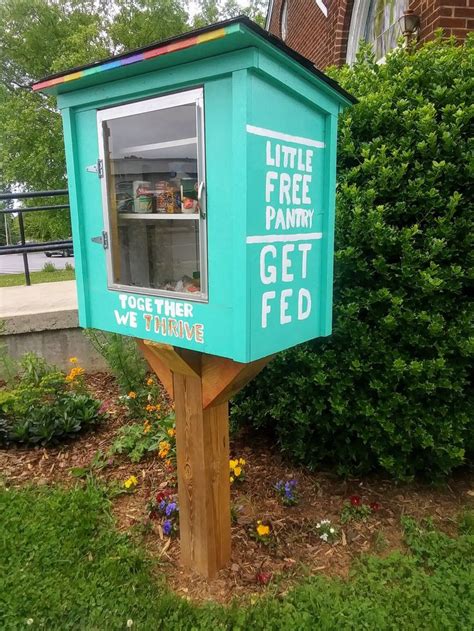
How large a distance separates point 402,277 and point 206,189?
1.28 metres

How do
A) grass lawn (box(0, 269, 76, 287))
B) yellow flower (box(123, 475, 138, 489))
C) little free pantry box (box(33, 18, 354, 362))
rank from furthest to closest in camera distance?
grass lawn (box(0, 269, 76, 287)), yellow flower (box(123, 475, 138, 489)), little free pantry box (box(33, 18, 354, 362))

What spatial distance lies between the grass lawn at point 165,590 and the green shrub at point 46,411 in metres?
0.84

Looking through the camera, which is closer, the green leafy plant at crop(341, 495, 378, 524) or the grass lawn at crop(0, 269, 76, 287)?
the green leafy plant at crop(341, 495, 378, 524)

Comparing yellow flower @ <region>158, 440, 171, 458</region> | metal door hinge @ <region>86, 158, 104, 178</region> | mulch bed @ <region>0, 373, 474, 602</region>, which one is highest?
metal door hinge @ <region>86, 158, 104, 178</region>

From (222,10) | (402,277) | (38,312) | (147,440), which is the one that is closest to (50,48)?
(222,10)

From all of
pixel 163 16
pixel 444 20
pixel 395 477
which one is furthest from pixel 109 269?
pixel 163 16

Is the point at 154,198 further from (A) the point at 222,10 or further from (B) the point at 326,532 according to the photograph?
(A) the point at 222,10

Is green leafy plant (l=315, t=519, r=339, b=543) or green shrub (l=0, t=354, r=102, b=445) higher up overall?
green shrub (l=0, t=354, r=102, b=445)


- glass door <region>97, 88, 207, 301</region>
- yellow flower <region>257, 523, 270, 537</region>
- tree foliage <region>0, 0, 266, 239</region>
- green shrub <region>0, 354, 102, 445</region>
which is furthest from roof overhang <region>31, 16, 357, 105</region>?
tree foliage <region>0, 0, 266, 239</region>

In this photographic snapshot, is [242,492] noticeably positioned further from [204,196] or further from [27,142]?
[27,142]

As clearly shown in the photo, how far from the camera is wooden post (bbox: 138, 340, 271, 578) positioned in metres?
1.99

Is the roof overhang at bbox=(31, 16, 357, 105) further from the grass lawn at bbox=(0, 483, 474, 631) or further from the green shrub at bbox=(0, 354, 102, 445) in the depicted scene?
the green shrub at bbox=(0, 354, 102, 445)

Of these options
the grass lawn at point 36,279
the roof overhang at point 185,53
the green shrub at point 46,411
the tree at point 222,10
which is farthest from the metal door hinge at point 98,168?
the tree at point 222,10

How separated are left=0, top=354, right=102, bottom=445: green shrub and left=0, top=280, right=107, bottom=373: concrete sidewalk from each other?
61 cm
